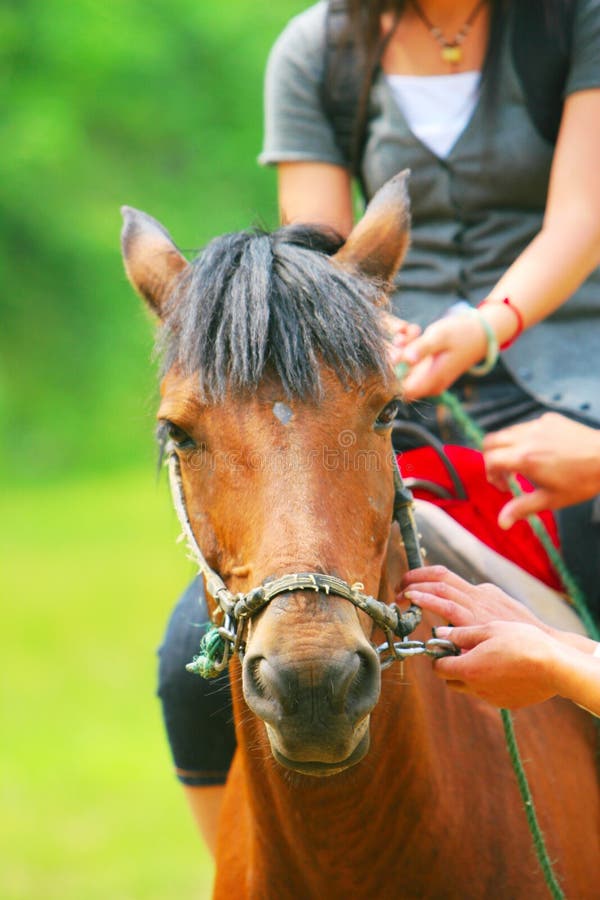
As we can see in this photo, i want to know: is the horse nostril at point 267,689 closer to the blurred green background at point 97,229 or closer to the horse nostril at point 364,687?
the horse nostril at point 364,687

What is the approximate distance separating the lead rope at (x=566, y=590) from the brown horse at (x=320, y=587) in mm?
75

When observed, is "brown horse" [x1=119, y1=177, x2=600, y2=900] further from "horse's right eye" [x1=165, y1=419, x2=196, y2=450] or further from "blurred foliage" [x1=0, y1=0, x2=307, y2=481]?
"blurred foliage" [x1=0, y1=0, x2=307, y2=481]

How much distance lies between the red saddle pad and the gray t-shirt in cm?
32

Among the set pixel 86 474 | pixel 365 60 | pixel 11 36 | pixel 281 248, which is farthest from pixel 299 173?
pixel 11 36

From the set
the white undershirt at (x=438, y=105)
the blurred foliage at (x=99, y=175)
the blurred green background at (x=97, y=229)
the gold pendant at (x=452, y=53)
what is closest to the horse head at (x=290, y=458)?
the white undershirt at (x=438, y=105)

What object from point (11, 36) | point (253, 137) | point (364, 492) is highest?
point (11, 36)

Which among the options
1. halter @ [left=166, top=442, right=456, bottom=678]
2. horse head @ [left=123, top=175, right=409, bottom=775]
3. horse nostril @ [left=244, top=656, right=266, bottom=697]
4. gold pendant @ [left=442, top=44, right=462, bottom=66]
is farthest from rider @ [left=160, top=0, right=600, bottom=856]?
horse nostril @ [left=244, top=656, right=266, bottom=697]

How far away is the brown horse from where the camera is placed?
83.1 inches

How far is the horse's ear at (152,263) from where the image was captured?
110 inches

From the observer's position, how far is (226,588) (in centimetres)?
238

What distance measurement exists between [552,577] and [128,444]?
629 inches

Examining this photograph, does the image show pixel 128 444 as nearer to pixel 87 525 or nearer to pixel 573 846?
pixel 87 525

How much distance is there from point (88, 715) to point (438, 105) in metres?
6.61

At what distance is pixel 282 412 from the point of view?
2.32m
